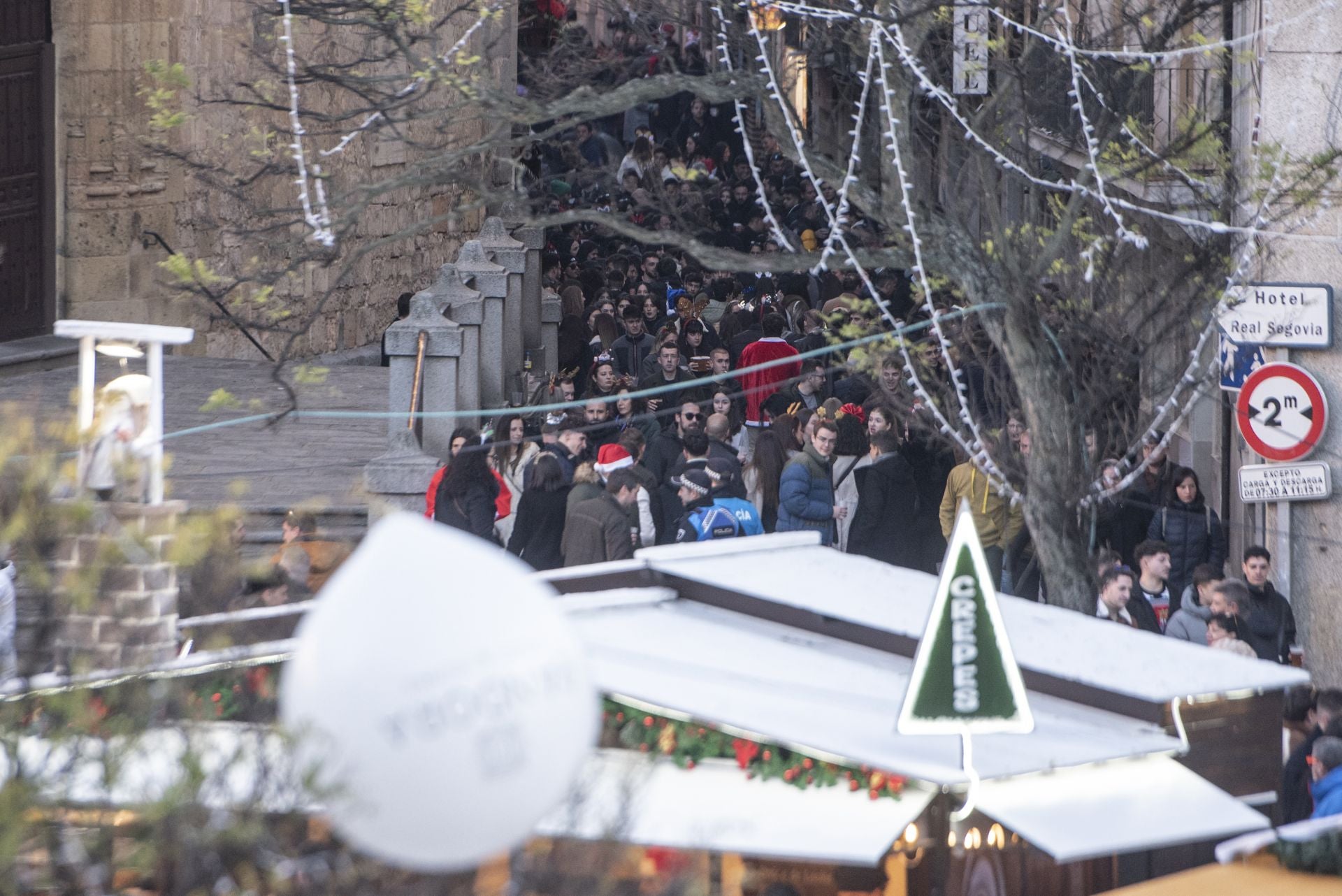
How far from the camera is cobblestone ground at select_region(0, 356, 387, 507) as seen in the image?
13617 mm

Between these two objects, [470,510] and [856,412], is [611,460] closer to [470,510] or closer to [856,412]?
[470,510]

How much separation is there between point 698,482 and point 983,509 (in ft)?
5.80

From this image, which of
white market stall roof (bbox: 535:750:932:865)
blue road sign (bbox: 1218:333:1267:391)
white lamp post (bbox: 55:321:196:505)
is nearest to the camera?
white market stall roof (bbox: 535:750:932:865)

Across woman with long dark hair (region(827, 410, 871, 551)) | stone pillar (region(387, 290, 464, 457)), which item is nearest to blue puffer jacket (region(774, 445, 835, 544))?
woman with long dark hair (region(827, 410, 871, 551))

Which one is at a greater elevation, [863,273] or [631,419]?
[863,273]

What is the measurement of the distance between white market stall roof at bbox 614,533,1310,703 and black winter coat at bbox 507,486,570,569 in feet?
10.7

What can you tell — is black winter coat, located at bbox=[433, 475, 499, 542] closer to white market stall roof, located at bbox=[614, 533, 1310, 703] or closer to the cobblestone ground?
the cobblestone ground

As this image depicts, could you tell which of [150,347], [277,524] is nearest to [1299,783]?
[150,347]

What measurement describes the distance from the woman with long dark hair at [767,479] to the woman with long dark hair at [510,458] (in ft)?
4.57

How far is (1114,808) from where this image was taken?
620 centimetres

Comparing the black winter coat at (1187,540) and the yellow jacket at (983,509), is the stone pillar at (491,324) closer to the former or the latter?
the yellow jacket at (983,509)

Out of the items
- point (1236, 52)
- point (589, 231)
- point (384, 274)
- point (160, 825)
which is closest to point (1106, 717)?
point (160, 825)

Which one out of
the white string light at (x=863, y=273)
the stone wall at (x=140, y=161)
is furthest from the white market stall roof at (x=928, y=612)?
the stone wall at (x=140, y=161)

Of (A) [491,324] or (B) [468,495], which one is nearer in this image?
(B) [468,495]
